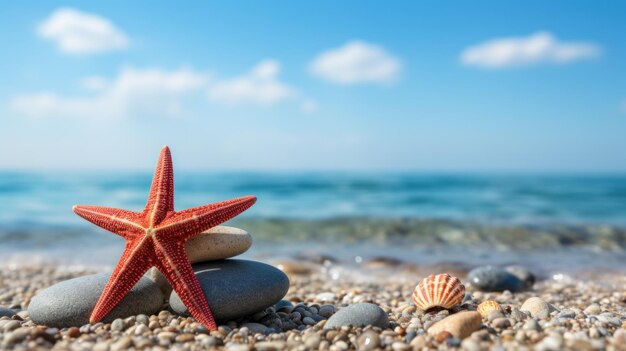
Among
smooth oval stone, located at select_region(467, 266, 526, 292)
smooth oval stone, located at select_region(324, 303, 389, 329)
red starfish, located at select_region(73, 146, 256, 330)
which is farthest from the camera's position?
smooth oval stone, located at select_region(467, 266, 526, 292)

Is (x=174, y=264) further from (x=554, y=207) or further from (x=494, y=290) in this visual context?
(x=554, y=207)

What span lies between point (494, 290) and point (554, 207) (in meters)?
16.4

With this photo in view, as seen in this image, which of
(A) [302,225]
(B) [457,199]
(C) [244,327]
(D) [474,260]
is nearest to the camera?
(C) [244,327]

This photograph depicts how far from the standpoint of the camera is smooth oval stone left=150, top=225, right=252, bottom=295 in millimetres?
4383

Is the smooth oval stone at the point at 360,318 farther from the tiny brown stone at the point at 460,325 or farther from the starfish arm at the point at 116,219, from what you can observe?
the starfish arm at the point at 116,219

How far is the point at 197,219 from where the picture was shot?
13.1 feet

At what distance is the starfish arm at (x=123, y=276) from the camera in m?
3.97

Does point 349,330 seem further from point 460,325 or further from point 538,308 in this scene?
point 538,308

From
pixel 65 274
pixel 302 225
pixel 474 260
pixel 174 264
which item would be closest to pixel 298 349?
pixel 174 264

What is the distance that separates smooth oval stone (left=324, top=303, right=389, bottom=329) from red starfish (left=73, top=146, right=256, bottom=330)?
97cm

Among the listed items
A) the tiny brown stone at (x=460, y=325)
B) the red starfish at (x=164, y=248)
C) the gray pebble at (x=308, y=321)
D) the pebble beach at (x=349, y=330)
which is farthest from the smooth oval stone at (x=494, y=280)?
the red starfish at (x=164, y=248)

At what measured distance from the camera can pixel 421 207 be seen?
2216 centimetres

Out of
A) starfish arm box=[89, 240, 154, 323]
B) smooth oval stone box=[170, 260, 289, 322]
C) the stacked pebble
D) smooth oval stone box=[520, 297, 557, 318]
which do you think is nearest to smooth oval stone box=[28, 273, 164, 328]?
the stacked pebble

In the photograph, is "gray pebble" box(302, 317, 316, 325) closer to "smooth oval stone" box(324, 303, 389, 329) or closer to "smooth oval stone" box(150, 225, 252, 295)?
"smooth oval stone" box(324, 303, 389, 329)
